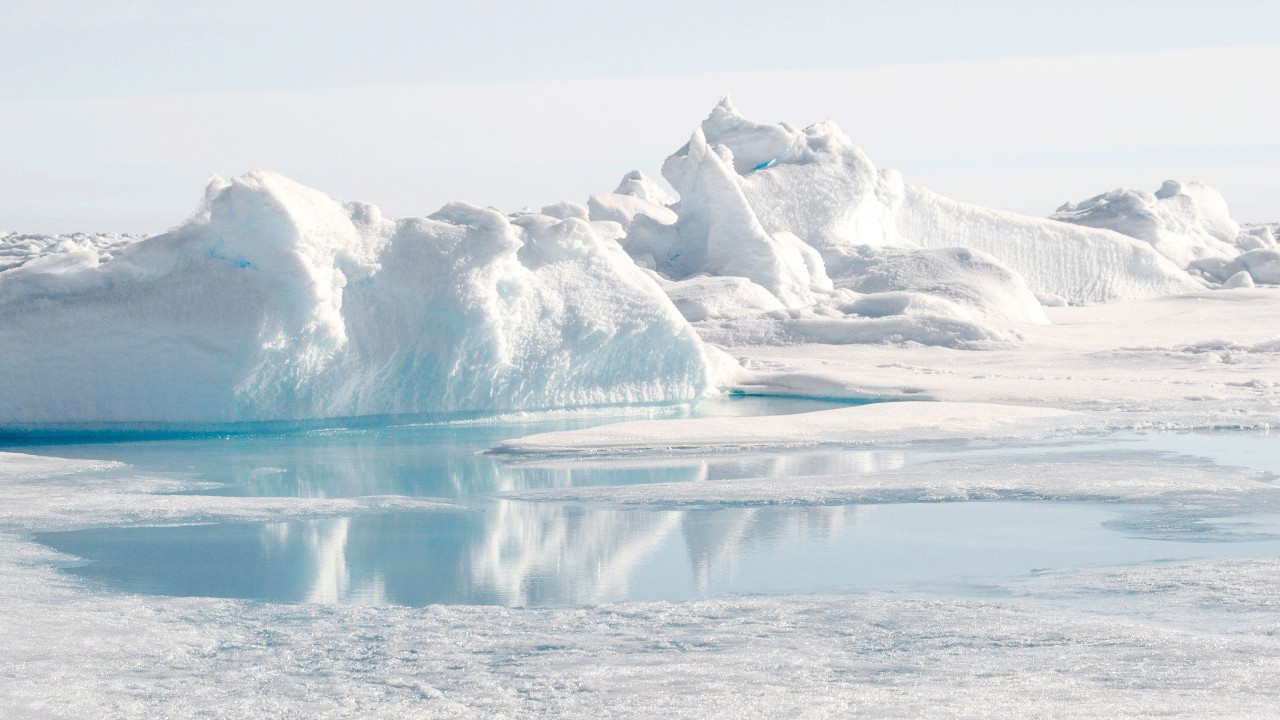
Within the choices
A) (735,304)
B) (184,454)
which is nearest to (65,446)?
(184,454)

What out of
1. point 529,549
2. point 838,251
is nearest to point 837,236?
point 838,251

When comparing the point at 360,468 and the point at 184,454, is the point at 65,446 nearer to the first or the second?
the point at 184,454

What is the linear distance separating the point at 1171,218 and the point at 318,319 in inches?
903

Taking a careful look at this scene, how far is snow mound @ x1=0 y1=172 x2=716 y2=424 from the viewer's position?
31.5 feet

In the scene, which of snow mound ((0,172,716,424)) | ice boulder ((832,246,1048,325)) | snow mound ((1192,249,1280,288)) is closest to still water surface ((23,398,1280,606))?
snow mound ((0,172,716,424))

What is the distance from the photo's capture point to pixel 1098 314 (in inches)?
813

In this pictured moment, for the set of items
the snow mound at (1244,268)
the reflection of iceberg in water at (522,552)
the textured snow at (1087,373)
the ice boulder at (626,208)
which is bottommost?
the reflection of iceberg in water at (522,552)

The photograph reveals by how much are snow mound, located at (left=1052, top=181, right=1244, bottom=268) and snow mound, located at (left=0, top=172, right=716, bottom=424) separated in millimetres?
17554

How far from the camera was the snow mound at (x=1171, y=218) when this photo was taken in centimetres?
2600

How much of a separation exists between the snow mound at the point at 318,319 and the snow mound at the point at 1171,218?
17.6m

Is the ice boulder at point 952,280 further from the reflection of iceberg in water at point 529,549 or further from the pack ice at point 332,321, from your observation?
the reflection of iceberg in water at point 529,549

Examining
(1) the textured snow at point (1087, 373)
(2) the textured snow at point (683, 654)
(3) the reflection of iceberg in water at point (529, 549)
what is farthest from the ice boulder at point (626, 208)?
(2) the textured snow at point (683, 654)

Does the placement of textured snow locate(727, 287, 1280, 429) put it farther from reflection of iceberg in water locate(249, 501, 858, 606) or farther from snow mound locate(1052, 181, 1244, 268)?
snow mound locate(1052, 181, 1244, 268)

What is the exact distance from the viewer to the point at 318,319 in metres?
9.60
